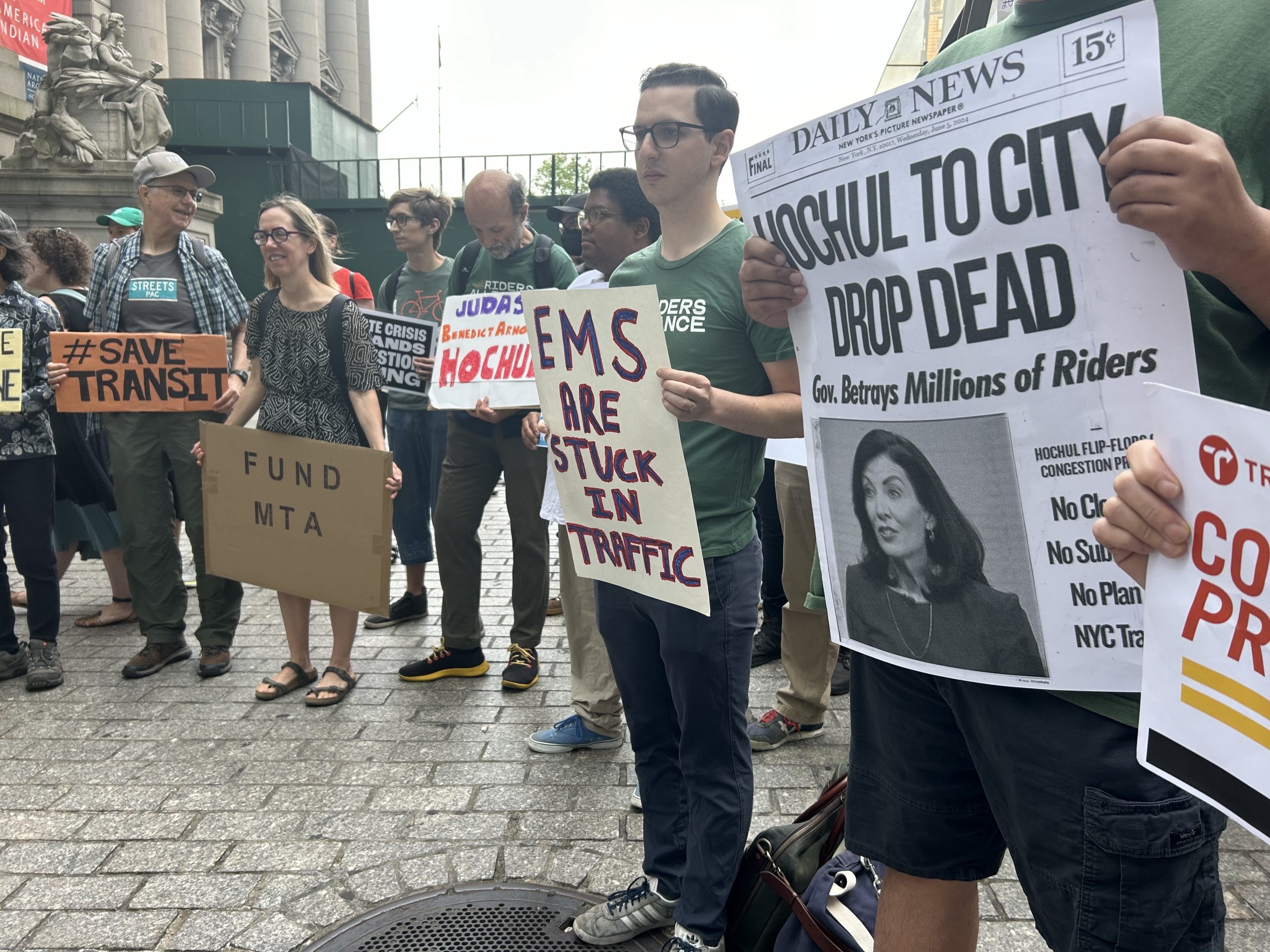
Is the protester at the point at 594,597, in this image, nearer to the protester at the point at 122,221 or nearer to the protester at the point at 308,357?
the protester at the point at 308,357

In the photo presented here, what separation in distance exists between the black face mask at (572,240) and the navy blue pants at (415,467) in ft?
4.08

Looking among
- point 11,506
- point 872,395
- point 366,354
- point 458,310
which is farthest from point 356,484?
point 872,395

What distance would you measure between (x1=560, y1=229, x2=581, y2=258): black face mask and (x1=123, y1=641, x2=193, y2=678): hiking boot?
291 centimetres

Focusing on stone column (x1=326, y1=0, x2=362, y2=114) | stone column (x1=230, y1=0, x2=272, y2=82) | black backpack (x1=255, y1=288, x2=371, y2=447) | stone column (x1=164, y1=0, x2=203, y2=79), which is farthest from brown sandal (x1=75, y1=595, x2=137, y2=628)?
stone column (x1=326, y1=0, x2=362, y2=114)

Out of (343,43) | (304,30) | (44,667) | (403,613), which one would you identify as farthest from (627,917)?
(343,43)

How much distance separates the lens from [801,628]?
4004mm

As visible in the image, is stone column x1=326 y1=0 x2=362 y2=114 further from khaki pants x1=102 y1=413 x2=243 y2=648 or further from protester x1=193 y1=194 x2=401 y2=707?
protester x1=193 y1=194 x2=401 y2=707

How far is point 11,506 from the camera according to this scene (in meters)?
4.75

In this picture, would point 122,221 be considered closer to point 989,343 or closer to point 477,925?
point 477,925

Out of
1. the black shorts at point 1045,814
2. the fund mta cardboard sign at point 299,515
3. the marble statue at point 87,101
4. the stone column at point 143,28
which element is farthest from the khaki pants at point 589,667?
the stone column at point 143,28

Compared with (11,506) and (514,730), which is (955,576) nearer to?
(514,730)

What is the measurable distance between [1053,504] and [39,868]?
325cm

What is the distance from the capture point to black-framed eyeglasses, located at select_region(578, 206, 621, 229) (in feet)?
12.5

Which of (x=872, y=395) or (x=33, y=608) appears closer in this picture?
(x=872, y=395)
